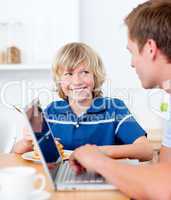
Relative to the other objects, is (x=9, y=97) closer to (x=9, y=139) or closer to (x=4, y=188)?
(x=9, y=139)

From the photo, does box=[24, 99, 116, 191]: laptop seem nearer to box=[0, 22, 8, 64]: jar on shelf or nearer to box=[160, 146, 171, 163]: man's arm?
box=[160, 146, 171, 163]: man's arm

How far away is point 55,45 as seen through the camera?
100 inches

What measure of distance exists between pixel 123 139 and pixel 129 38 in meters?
0.61

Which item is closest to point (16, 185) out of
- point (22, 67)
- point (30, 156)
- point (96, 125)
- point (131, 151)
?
point (30, 156)

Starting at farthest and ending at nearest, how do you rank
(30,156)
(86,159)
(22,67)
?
(22,67) < (30,156) < (86,159)

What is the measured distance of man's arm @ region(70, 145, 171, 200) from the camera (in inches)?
38.8

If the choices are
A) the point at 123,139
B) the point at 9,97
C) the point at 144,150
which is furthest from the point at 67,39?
the point at 144,150

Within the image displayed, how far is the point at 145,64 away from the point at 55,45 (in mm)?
1279

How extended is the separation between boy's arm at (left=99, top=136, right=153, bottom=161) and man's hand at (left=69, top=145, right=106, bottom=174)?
0.23m

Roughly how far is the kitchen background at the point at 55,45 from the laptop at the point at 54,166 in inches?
45.3

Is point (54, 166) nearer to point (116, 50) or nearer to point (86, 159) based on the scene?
A: point (86, 159)

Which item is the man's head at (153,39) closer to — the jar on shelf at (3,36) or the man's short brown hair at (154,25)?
the man's short brown hair at (154,25)

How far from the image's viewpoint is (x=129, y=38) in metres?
1.40

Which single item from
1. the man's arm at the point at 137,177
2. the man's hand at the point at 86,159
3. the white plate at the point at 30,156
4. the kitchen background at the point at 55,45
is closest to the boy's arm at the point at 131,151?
the white plate at the point at 30,156
